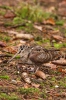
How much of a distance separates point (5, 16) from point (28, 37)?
146cm

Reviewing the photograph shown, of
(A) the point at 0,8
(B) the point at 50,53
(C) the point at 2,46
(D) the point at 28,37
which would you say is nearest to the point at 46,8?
(A) the point at 0,8

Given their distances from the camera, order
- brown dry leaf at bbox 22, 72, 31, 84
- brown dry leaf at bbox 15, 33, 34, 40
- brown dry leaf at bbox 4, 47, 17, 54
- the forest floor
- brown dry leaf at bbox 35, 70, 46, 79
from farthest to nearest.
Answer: brown dry leaf at bbox 15, 33, 34, 40 → brown dry leaf at bbox 4, 47, 17, 54 → brown dry leaf at bbox 35, 70, 46, 79 → brown dry leaf at bbox 22, 72, 31, 84 → the forest floor

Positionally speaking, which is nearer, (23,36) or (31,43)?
(31,43)

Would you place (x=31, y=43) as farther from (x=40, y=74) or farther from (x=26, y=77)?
(x=26, y=77)

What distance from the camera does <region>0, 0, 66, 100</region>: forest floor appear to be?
784 cm

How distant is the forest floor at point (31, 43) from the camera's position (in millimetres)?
7842

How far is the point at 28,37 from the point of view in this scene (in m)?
11.3

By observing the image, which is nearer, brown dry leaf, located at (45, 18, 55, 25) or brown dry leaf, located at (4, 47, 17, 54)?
brown dry leaf, located at (4, 47, 17, 54)

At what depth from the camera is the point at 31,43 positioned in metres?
11.0

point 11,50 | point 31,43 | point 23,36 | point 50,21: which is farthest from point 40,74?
point 50,21

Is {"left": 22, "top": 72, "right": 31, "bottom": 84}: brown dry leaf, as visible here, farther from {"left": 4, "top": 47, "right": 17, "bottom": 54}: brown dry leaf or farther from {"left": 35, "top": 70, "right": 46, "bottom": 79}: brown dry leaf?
{"left": 4, "top": 47, "right": 17, "bottom": 54}: brown dry leaf

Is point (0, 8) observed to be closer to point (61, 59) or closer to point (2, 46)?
point (2, 46)

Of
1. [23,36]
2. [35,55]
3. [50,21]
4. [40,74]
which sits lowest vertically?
[50,21]

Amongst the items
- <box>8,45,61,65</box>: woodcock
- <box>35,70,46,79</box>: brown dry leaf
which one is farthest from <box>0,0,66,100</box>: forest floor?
<box>8,45,61,65</box>: woodcock
